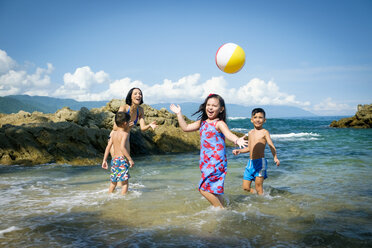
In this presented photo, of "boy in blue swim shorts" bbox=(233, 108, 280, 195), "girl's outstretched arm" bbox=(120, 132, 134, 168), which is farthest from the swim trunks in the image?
"boy in blue swim shorts" bbox=(233, 108, 280, 195)

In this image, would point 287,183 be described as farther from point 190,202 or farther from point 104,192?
point 104,192

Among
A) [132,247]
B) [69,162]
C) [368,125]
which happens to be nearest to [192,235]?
[132,247]

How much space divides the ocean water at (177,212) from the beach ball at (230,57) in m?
→ 2.56

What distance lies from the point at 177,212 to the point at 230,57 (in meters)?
3.41

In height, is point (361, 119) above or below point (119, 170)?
above

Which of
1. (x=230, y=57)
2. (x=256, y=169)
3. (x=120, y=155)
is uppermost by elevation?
(x=230, y=57)

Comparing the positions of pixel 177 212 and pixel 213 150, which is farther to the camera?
pixel 177 212

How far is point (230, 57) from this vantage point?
6.09 m

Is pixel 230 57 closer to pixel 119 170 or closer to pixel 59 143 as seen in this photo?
pixel 119 170

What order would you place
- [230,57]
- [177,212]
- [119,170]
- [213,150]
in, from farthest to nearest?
[230,57]
[119,170]
[177,212]
[213,150]

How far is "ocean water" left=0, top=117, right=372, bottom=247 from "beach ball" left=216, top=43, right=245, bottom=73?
2.56 metres

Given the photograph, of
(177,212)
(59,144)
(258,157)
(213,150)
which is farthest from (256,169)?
(59,144)

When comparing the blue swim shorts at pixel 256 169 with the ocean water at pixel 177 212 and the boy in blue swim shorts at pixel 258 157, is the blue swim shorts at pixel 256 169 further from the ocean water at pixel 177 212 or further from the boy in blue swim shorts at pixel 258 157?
the ocean water at pixel 177 212

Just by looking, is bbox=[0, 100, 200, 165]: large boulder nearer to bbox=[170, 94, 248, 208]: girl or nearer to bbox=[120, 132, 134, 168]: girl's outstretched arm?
bbox=[120, 132, 134, 168]: girl's outstretched arm
